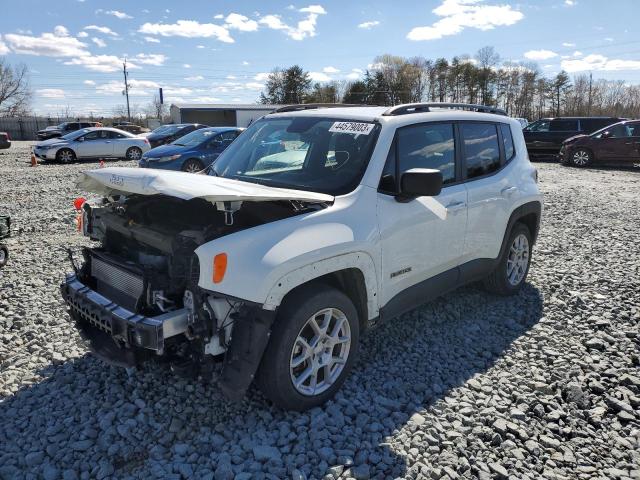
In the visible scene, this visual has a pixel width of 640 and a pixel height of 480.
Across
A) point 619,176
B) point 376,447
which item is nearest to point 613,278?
point 376,447

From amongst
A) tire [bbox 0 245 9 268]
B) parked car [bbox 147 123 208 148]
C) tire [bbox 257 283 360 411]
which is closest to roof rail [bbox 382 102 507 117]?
tire [bbox 257 283 360 411]

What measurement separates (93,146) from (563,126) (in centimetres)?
2016

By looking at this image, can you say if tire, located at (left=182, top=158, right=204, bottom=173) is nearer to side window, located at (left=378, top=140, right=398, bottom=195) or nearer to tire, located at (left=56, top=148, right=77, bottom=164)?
tire, located at (left=56, top=148, right=77, bottom=164)

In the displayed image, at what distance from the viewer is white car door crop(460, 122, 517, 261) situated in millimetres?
4527

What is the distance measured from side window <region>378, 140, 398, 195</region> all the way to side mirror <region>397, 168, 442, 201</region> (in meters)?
0.16

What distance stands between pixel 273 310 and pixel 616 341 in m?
3.24

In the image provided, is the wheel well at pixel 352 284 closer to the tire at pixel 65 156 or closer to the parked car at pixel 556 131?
the parked car at pixel 556 131

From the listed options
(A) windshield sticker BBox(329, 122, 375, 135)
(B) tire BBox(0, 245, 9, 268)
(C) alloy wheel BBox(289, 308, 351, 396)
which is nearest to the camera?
(C) alloy wheel BBox(289, 308, 351, 396)

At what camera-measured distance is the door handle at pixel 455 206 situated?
4.16 meters

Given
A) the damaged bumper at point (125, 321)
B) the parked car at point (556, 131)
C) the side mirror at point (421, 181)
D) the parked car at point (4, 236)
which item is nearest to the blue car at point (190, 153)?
the parked car at point (4, 236)

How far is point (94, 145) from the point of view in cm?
2155

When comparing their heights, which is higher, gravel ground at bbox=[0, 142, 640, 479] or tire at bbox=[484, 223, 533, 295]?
tire at bbox=[484, 223, 533, 295]

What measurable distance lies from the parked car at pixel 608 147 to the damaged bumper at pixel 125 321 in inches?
790

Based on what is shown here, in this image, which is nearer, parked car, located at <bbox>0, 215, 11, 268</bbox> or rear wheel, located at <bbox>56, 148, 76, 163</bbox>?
parked car, located at <bbox>0, 215, 11, 268</bbox>
